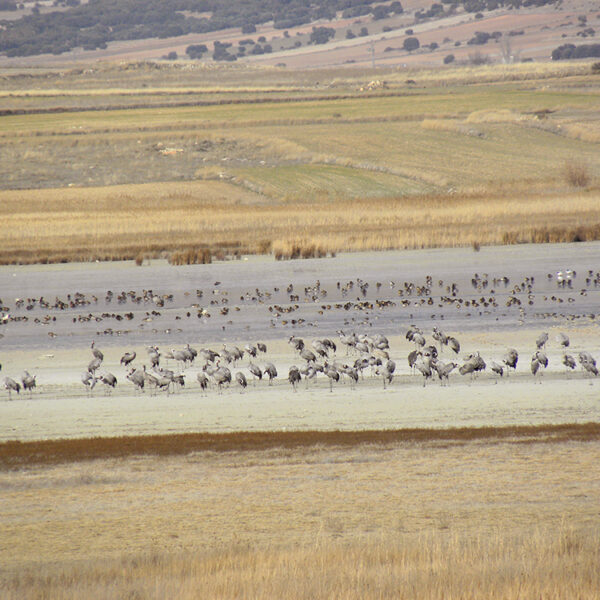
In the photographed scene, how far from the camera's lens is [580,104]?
309 feet

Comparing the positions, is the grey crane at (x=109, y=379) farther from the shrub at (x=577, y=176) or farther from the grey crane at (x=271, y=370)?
→ the shrub at (x=577, y=176)

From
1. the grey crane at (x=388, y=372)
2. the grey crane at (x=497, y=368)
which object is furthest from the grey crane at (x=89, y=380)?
the grey crane at (x=497, y=368)

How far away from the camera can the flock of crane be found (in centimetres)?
2167

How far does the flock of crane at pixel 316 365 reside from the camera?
2167 cm

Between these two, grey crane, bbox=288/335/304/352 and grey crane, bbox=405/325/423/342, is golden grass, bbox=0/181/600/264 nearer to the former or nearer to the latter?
grey crane, bbox=405/325/423/342

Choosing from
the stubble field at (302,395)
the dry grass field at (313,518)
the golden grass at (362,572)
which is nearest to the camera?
the golden grass at (362,572)

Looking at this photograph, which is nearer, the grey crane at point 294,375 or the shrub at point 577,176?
the grey crane at point 294,375

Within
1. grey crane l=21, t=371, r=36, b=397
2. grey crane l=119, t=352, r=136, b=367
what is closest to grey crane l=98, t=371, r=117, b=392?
grey crane l=21, t=371, r=36, b=397

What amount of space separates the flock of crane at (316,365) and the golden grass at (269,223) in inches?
625

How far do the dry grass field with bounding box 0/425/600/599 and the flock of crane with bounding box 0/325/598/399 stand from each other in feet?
15.6

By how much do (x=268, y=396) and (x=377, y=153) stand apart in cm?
5352

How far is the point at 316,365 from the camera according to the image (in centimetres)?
2211

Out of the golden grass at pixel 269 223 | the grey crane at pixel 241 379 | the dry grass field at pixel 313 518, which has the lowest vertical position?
the grey crane at pixel 241 379

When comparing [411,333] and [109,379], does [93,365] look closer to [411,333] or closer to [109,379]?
[109,379]
